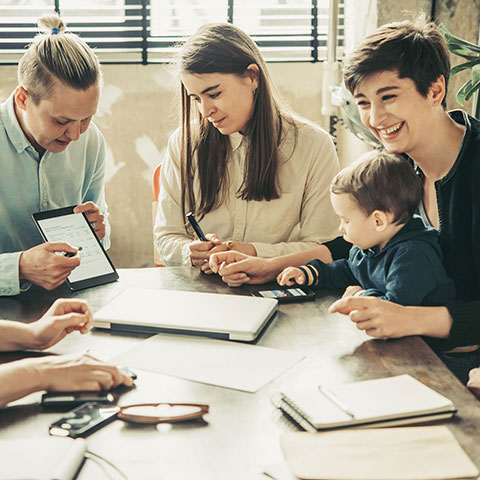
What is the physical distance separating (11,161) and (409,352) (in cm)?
126

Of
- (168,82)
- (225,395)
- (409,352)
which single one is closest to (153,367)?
(225,395)

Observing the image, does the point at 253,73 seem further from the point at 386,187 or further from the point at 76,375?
the point at 76,375

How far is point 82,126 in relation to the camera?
1769 mm

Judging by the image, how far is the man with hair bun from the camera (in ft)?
4.91

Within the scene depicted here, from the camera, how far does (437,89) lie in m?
1.48

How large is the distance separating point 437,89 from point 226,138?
2.44ft

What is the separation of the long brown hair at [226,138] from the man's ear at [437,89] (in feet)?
1.95

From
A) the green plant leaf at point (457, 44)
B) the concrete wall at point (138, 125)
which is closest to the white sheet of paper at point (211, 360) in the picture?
the green plant leaf at point (457, 44)

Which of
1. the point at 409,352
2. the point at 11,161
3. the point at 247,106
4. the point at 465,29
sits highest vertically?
the point at 465,29

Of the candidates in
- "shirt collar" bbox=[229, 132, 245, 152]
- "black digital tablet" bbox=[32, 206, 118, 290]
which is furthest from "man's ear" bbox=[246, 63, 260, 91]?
"black digital tablet" bbox=[32, 206, 118, 290]

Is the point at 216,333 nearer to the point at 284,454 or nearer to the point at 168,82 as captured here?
the point at 284,454

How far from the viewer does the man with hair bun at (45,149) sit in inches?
58.9

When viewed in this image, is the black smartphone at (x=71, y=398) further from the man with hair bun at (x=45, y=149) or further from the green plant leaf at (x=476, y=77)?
the green plant leaf at (x=476, y=77)

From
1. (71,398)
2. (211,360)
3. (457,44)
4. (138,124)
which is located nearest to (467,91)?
(457,44)
